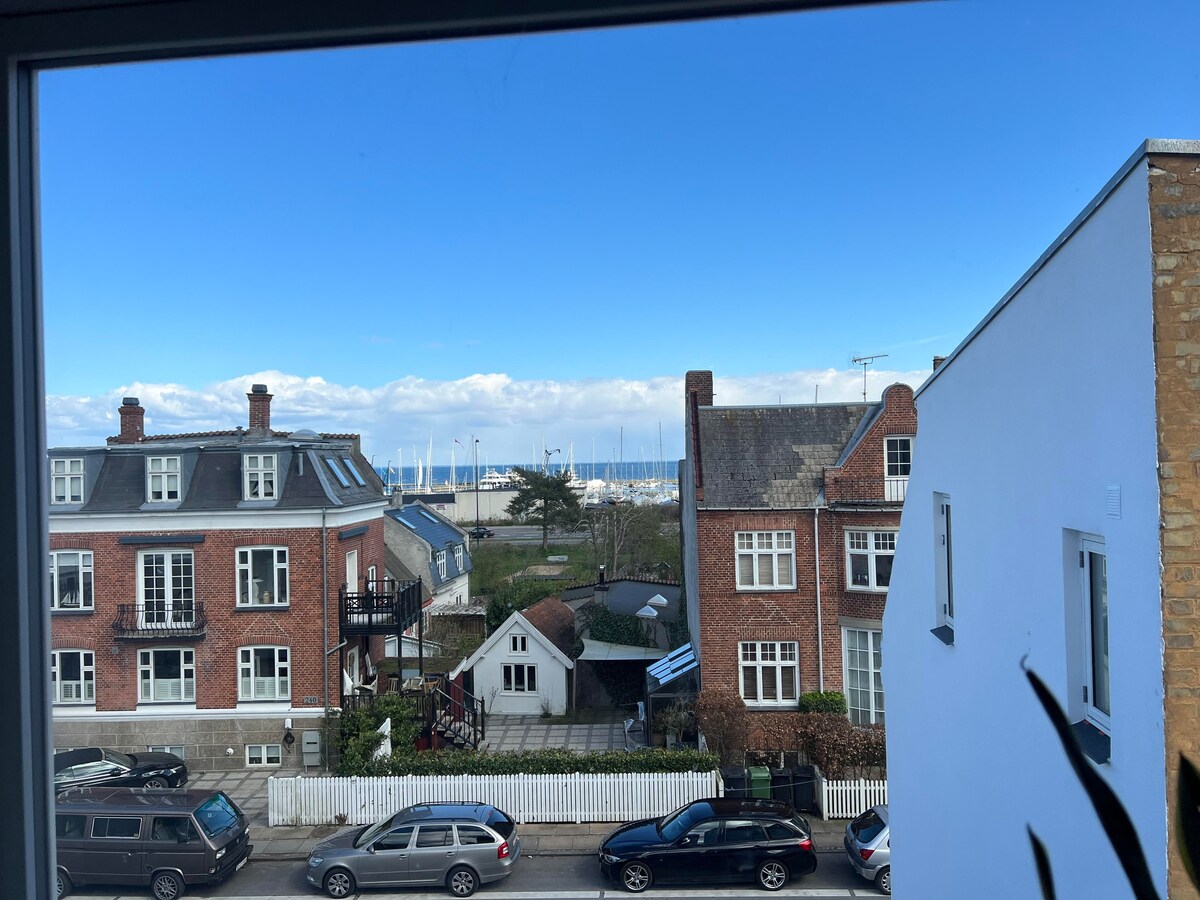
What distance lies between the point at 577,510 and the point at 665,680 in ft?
5.42

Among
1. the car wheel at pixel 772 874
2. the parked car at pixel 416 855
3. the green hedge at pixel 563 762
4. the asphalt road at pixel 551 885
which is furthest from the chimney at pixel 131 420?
the green hedge at pixel 563 762

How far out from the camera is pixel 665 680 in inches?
253

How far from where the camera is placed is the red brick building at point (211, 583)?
109 centimetres

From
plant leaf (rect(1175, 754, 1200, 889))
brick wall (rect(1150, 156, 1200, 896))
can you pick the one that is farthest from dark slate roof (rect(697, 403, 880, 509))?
plant leaf (rect(1175, 754, 1200, 889))

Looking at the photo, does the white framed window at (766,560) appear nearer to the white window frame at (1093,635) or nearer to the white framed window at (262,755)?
the white framed window at (262,755)

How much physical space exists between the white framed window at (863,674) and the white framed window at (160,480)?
4.70m

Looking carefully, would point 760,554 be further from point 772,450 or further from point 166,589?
point 166,589

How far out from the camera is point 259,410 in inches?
74.4

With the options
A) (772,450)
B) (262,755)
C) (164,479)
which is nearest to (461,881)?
(262,755)

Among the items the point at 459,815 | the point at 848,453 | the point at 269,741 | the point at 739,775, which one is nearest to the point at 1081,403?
the point at 269,741

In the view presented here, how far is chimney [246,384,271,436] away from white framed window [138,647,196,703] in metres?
0.63

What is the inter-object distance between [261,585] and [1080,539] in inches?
93.2

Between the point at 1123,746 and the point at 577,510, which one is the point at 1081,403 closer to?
the point at 1123,746

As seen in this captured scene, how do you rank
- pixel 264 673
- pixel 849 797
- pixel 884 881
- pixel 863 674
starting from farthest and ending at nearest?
pixel 863 674 → pixel 849 797 → pixel 884 881 → pixel 264 673
